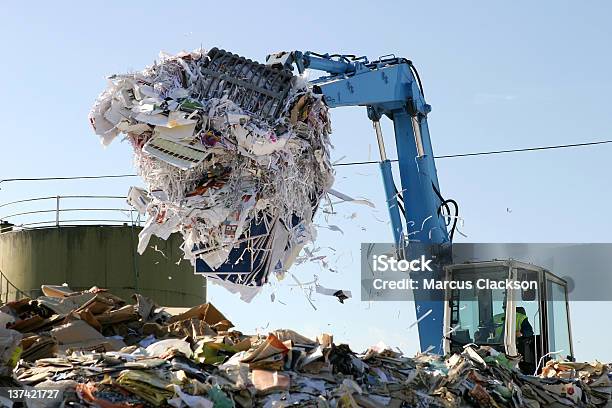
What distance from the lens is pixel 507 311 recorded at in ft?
31.1

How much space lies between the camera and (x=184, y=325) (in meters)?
7.49

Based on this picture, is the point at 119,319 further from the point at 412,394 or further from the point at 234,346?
the point at 412,394

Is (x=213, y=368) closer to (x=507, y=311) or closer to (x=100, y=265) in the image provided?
(x=507, y=311)

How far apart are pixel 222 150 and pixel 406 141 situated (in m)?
4.14

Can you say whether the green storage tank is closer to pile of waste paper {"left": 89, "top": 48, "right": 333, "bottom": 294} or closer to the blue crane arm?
the blue crane arm

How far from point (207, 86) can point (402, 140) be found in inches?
156

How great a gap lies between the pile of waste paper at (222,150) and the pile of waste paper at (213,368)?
24.4 inches

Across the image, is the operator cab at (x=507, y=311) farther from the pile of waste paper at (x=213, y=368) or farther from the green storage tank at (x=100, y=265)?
the green storage tank at (x=100, y=265)

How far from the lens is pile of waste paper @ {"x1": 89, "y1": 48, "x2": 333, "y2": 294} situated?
22.5 feet

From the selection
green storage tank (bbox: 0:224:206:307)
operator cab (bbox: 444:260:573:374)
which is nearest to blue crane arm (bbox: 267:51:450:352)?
operator cab (bbox: 444:260:573:374)

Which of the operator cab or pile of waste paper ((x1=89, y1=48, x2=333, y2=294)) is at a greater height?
pile of waste paper ((x1=89, y1=48, x2=333, y2=294))

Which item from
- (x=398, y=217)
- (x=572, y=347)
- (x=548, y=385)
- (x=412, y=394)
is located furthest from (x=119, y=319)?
(x=572, y=347)

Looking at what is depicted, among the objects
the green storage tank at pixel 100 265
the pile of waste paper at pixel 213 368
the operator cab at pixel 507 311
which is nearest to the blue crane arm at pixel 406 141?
the operator cab at pixel 507 311

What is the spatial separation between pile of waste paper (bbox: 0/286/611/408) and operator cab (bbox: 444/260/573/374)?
1345 mm
